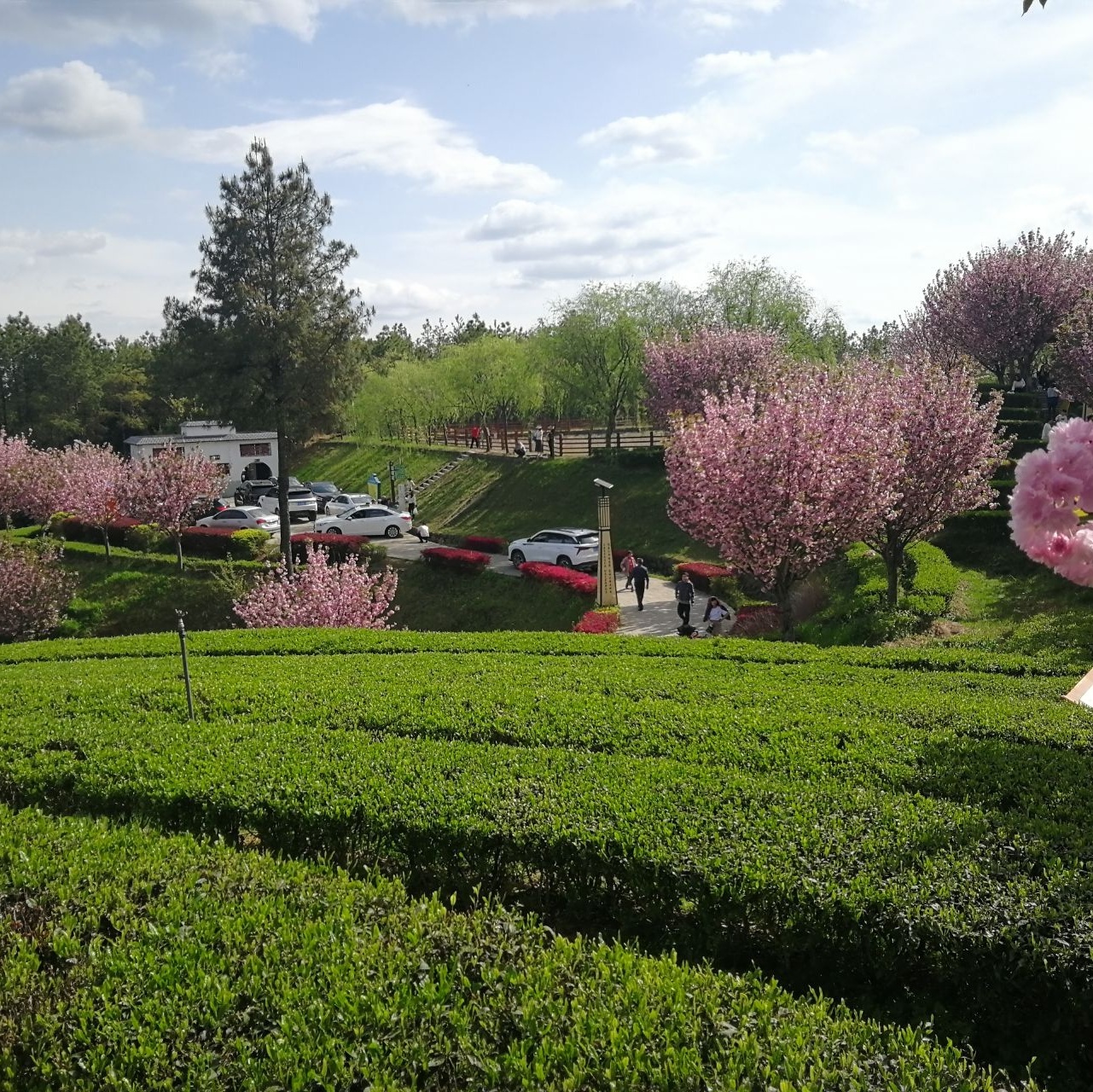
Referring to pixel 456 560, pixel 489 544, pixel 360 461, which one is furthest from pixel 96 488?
pixel 360 461

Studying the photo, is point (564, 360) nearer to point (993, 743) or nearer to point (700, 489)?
point (700, 489)

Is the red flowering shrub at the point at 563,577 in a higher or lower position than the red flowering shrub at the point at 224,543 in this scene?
lower

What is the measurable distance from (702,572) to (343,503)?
2030 cm

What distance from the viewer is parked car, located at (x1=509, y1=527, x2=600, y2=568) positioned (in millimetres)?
27719

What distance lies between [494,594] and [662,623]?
19.9ft

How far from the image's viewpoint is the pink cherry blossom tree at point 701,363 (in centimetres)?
3500

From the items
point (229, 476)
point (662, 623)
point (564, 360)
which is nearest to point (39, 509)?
point (229, 476)

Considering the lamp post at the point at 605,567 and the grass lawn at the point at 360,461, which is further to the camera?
the grass lawn at the point at 360,461

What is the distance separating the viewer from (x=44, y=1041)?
15.0 ft

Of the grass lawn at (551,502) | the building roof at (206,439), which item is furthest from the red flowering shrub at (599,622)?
the building roof at (206,439)

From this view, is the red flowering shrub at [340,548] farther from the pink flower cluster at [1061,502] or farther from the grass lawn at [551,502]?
the pink flower cluster at [1061,502]

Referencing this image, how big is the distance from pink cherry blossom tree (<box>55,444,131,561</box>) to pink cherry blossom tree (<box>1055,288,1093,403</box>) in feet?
103

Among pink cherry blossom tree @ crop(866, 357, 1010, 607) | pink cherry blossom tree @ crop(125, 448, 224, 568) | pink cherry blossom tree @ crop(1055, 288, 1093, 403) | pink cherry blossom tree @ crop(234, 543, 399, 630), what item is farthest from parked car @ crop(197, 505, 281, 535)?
pink cherry blossom tree @ crop(1055, 288, 1093, 403)

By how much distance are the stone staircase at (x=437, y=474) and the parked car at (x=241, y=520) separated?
10.2 m
